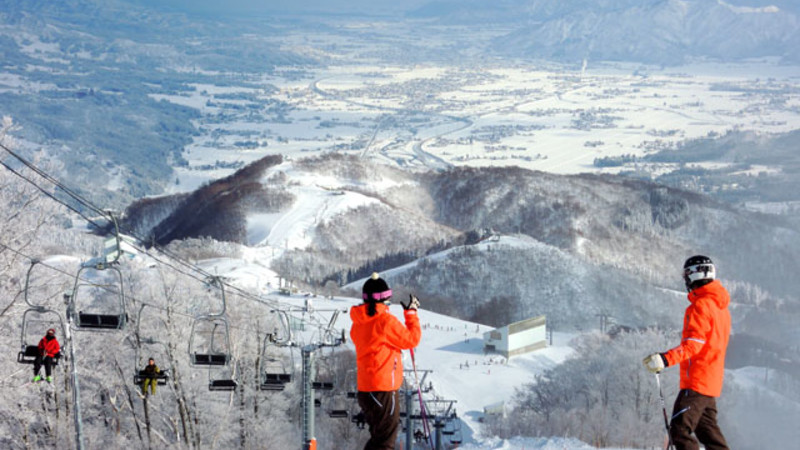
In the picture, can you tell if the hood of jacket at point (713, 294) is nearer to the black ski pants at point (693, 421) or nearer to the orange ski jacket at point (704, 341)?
the orange ski jacket at point (704, 341)

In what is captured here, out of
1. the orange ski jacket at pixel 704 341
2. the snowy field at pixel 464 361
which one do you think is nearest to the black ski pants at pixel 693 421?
the orange ski jacket at pixel 704 341

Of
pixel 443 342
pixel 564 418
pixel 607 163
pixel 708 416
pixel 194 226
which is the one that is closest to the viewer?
pixel 708 416

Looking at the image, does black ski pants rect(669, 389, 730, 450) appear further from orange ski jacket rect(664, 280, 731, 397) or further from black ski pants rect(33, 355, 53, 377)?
black ski pants rect(33, 355, 53, 377)

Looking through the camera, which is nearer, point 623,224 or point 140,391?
point 140,391

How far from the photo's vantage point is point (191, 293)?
33375 mm

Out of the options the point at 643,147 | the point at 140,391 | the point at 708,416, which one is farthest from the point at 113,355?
the point at 643,147

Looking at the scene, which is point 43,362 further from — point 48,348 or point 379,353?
point 379,353

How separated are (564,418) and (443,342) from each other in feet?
64.4

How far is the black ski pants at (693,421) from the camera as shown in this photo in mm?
11188

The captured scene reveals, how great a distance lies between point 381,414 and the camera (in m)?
11.3

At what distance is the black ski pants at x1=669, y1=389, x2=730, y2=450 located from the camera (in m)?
11.2

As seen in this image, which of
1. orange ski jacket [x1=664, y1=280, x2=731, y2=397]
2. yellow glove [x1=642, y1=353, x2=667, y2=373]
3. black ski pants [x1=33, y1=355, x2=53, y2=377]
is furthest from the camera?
black ski pants [x1=33, y1=355, x2=53, y2=377]

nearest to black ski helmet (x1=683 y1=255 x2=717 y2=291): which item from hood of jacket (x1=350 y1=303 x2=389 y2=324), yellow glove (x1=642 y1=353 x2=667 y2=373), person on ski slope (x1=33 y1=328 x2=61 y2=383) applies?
yellow glove (x1=642 y1=353 x2=667 y2=373)

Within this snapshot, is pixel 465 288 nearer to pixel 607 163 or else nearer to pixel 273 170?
pixel 273 170
